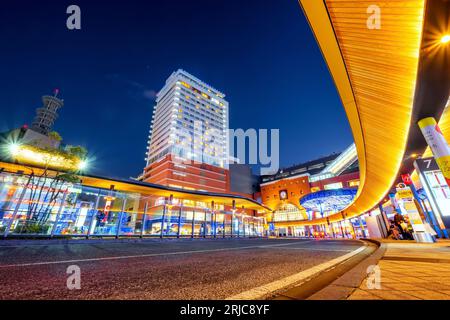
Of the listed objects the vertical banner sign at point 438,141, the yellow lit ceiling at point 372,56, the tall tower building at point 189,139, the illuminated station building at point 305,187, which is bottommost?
the vertical banner sign at point 438,141

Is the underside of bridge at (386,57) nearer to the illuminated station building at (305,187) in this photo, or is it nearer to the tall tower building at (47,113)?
the illuminated station building at (305,187)

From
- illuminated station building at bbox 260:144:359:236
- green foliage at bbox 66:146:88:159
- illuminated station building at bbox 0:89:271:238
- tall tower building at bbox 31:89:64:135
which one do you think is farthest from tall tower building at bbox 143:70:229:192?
green foliage at bbox 66:146:88:159

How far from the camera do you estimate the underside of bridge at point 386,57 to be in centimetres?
338

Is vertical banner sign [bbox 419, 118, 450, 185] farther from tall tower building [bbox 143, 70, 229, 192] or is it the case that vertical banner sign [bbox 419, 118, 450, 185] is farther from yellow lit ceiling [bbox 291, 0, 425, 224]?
tall tower building [bbox 143, 70, 229, 192]

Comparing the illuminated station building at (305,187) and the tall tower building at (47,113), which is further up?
the tall tower building at (47,113)

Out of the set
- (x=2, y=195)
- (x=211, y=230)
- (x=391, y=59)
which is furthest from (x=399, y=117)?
(x=2, y=195)

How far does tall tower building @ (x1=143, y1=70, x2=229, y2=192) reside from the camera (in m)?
51.9

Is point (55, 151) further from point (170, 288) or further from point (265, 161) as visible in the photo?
point (265, 161)

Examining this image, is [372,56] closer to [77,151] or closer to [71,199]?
[77,151]

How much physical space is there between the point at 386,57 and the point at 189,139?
59473 mm

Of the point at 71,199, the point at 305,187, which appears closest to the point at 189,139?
the point at 305,187

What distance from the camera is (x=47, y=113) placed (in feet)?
182

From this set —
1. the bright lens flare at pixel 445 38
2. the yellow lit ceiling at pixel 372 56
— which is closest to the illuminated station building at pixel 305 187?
the yellow lit ceiling at pixel 372 56
